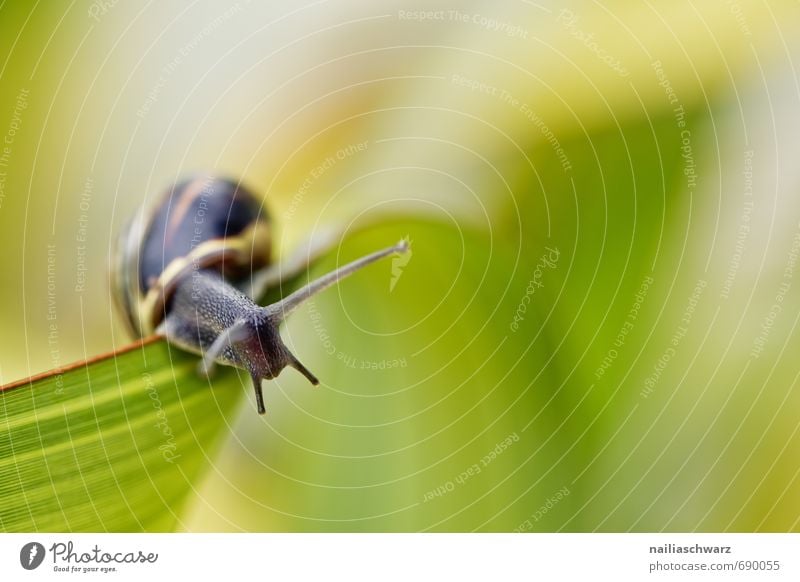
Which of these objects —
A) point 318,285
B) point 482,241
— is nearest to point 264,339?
point 318,285

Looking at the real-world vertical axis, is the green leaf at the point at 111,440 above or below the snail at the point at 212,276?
below

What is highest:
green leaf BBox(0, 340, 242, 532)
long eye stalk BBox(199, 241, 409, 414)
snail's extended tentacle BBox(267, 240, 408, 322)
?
snail's extended tentacle BBox(267, 240, 408, 322)

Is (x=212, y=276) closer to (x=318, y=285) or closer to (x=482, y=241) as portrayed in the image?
(x=318, y=285)

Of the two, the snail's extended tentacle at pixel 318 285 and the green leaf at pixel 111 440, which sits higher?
the snail's extended tentacle at pixel 318 285

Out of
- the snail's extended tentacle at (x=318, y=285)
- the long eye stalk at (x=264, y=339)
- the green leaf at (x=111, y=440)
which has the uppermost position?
the snail's extended tentacle at (x=318, y=285)

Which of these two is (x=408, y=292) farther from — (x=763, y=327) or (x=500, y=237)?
(x=763, y=327)

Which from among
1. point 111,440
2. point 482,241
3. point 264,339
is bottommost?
point 111,440
